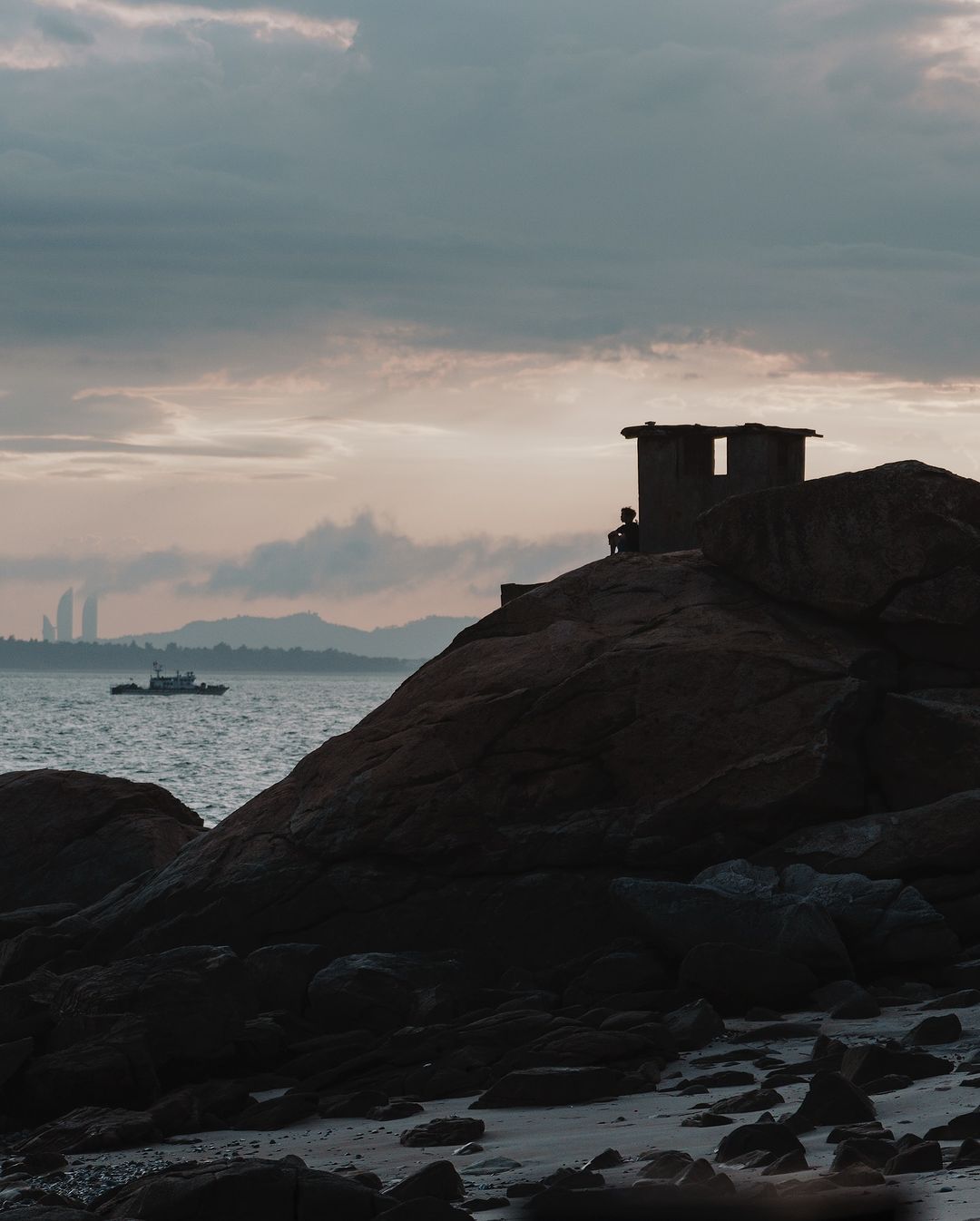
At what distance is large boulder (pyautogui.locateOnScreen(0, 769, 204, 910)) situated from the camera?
21531mm

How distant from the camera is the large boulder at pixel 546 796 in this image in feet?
52.4

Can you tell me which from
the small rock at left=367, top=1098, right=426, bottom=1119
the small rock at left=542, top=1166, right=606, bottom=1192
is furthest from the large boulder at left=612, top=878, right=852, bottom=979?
the small rock at left=542, top=1166, right=606, bottom=1192

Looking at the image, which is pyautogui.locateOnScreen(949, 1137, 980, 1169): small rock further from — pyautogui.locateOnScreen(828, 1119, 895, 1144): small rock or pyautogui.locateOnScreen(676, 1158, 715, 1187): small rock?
pyautogui.locateOnScreen(676, 1158, 715, 1187): small rock

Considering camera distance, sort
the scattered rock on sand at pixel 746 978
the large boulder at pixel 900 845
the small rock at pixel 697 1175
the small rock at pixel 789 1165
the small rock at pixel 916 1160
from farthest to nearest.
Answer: the large boulder at pixel 900 845, the scattered rock on sand at pixel 746 978, the small rock at pixel 789 1165, the small rock at pixel 697 1175, the small rock at pixel 916 1160

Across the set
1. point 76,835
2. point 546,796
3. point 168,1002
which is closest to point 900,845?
point 546,796

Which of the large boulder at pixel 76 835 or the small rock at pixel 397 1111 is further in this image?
the large boulder at pixel 76 835

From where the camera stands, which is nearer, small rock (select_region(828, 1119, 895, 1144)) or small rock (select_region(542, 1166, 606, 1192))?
small rock (select_region(542, 1166, 606, 1192))

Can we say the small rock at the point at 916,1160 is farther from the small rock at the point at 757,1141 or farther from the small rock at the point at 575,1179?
the small rock at the point at 575,1179

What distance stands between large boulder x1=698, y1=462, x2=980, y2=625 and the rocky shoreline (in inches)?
1.3

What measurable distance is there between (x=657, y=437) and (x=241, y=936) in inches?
457

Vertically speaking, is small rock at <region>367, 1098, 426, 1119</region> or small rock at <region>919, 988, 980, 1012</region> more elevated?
small rock at <region>919, 988, 980, 1012</region>

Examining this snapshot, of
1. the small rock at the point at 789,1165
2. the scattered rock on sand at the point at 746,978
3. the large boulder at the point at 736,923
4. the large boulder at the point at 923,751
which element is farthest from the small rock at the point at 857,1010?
the large boulder at the point at 923,751

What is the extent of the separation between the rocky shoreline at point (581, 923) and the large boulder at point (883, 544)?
3cm

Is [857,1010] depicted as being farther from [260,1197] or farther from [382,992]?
[260,1197]
